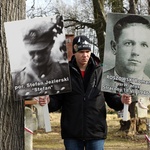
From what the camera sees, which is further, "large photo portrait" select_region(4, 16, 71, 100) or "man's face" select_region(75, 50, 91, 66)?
"man's face" select_region(75, 50, 91, 66)

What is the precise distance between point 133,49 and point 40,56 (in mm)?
960

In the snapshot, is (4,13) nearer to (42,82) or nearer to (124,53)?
(42,82)

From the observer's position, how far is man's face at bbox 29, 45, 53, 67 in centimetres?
411

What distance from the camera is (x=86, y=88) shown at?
4.37 metres

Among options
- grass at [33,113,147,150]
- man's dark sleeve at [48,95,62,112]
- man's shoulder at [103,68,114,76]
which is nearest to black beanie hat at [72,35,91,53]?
man's shoulder at [103,68,114,76]

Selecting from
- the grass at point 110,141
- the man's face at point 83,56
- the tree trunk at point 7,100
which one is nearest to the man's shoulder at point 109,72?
the man's face at point 83,56

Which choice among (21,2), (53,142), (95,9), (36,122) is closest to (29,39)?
(21,2)

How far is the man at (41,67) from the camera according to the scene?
4.09 metres

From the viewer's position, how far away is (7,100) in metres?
4.25

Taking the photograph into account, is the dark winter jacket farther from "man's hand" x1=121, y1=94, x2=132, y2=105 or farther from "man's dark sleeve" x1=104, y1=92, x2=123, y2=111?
"man's hand" x1=121, y1=94, x2=132, y2=105

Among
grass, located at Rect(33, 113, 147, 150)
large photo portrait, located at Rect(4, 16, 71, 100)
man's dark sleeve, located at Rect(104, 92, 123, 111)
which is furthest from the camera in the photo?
grass, located at Rect(33, 113, 147, 150)

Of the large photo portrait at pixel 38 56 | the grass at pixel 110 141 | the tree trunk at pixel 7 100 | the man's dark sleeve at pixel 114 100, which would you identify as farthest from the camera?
the grass at pixel 110 141

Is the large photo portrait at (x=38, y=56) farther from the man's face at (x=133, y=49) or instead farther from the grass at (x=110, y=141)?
the grass at (x=110, y=141)

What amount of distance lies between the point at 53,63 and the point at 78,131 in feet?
2.51
